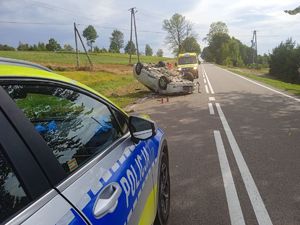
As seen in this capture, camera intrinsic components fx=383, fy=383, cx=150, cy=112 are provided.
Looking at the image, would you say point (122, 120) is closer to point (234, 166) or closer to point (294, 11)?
point (234, 166)

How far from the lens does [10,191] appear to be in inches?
61.6

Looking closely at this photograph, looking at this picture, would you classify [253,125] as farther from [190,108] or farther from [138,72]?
[138,72]

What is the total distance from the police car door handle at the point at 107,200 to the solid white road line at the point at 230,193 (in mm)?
2128

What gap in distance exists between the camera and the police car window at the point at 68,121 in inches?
82.0

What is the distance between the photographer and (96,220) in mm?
1808

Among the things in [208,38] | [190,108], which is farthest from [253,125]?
[208,38]

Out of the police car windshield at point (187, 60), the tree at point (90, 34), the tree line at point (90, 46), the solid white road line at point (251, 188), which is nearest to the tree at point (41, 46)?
the tree line at point (90, 46)

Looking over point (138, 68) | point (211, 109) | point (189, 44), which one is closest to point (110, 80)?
point (138, 68)

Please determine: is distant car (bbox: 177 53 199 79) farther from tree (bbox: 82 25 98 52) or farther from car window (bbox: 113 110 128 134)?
tree (bbox: 82 25 98 52)

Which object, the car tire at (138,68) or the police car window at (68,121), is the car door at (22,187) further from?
the car tire at (138,68)

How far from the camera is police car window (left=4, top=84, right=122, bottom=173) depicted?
6.84 ft

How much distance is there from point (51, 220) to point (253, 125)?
8.38m

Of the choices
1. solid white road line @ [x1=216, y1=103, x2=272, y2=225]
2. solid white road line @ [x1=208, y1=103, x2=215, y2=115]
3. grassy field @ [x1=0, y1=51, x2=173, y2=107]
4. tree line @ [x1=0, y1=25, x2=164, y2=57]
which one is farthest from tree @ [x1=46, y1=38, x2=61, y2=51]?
solid white road line @ [x1=216, y1=103, x2=272, y2=225]

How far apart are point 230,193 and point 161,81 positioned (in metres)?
13.2
